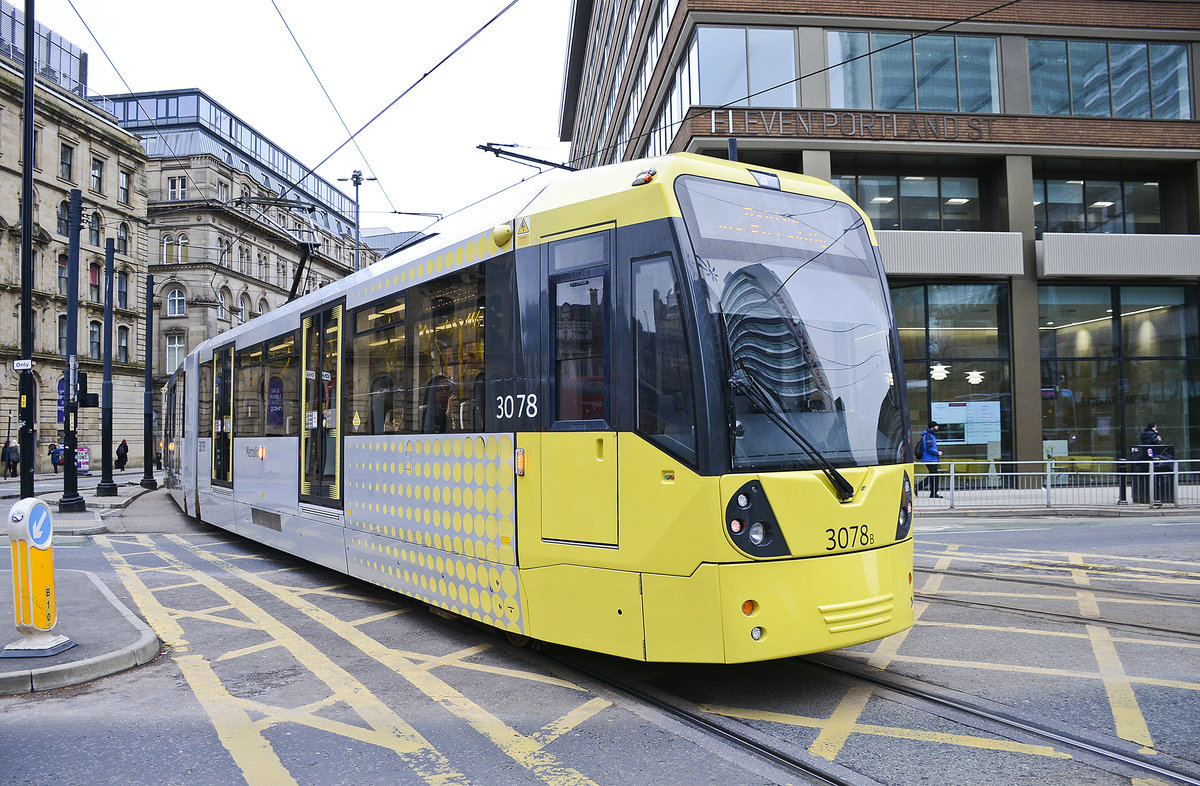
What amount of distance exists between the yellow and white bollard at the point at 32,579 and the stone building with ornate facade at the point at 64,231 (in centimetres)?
3713

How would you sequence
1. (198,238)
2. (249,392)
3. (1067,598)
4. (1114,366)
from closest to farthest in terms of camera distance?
(1067,598) < (249,392) < (1114,366) < (198,238)

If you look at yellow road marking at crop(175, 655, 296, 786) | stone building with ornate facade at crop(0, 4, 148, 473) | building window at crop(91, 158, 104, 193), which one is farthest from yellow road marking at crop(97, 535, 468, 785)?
building window at crop(91, 158, 104, 193)

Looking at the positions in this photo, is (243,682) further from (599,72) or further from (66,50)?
(66,50)

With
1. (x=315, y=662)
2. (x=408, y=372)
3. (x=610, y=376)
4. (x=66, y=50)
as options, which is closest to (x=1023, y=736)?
(x=610, y=376)

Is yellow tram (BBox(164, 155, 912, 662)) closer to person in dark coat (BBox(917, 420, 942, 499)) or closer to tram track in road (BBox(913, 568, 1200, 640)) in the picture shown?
tram track in road (BBox(913, 568, 1200, 640))

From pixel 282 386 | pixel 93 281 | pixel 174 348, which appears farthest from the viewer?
pixel 174 348

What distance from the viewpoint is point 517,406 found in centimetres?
584

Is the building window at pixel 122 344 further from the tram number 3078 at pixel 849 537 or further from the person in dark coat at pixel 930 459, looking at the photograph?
the tram number 3078 at pixel 849 537

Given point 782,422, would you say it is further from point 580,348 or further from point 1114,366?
point 1114,366

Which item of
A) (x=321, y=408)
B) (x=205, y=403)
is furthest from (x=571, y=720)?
(x=205, y=403)

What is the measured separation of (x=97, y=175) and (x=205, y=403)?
40.2m

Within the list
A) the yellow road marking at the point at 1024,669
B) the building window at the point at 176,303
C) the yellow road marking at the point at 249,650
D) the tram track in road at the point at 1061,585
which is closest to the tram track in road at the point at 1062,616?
the tram track in road at the point at 1061,585

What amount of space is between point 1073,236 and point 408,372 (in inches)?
858

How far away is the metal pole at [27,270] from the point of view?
15.4 m
